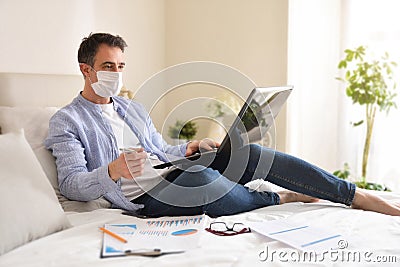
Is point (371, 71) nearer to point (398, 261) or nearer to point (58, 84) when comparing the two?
point (58, 84)

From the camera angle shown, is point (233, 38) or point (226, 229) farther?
point (233, 38)

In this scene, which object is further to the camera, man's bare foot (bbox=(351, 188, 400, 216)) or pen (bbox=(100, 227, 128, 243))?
man's bare foot (bbox=(351, 188, 400, 216))

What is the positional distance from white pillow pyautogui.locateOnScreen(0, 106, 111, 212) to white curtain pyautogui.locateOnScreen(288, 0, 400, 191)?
1618 mm

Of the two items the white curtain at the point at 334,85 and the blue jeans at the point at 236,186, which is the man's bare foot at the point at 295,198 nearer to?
the blue jeans at the point at 236,186

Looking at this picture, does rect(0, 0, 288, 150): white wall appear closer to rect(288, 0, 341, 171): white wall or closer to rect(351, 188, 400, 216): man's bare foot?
rect(288, 0, 341, 171): white wall

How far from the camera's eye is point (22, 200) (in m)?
1.48

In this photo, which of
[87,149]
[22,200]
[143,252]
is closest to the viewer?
[143,252]

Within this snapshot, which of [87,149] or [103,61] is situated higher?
[103,61]

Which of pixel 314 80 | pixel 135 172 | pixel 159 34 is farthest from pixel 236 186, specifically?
pixel 159 34

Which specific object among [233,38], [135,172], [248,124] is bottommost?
[135,172]

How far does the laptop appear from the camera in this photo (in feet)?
5.72

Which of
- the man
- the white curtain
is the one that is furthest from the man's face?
the white curtain

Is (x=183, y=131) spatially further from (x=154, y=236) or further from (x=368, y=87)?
(x=154, y=236)

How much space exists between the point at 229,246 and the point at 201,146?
2.44ft
